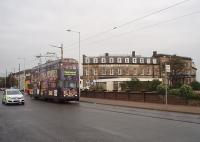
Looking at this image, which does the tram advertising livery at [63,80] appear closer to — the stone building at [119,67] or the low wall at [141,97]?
the low wall at [141,97]

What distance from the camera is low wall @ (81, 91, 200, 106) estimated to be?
1302 inches

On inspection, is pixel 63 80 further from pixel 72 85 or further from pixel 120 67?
pixel 120 67

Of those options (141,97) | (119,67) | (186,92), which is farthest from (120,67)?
(186,92)

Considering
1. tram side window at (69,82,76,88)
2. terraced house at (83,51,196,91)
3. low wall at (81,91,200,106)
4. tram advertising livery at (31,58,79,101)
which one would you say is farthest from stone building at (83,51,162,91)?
tram side window at (69,82,76,88)

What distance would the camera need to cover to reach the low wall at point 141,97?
108 ft

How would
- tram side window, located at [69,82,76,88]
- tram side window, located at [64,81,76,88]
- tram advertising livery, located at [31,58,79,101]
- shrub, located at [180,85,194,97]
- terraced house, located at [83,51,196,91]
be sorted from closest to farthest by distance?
shrub, located at [180,85,194,97] → tram advertising livery, located at [31,58,79,101] → tram side window, located at [64,81,76,88] → tram side window, located at [69,82,76,88] → terraced house, located at [83,51,196,91]

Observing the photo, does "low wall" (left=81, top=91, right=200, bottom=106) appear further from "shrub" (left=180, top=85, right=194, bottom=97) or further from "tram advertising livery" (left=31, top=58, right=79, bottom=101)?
"tram advertising livery" (left=31, top=58, right=79, bottom=101)

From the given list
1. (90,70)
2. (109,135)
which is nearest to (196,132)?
(109,135)

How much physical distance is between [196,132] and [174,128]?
1.51 metres

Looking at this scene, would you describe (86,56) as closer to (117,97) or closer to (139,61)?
(139,61)

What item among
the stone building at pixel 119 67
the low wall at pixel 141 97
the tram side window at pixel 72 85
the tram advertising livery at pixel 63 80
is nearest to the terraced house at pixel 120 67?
the stone building at pixel 119 67

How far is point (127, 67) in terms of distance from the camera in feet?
419

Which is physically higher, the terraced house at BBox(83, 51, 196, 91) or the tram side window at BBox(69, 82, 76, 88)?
the terraced house at BBox(83, 51, 196, 91)

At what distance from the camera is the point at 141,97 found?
132ft
